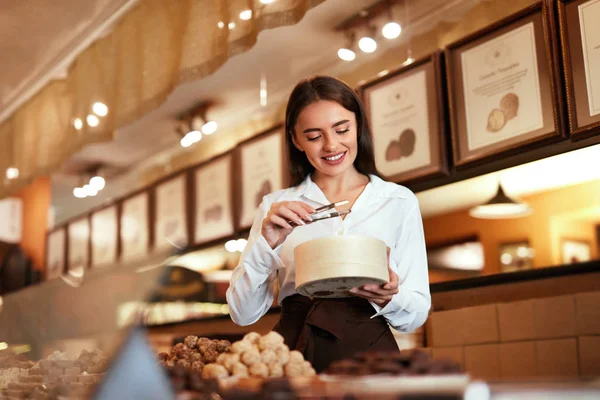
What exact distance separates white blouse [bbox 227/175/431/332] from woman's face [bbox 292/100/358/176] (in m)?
0.10

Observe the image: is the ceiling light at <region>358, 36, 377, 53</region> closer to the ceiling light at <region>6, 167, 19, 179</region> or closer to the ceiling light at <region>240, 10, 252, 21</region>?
the ceiling light at <region>240, 10, 252, 21</region>

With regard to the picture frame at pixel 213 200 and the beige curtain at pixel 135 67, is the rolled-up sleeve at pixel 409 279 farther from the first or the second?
the picture frame at pixel 213 200

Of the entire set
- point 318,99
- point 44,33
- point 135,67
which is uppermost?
point 44,33

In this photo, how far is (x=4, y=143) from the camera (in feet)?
17.1

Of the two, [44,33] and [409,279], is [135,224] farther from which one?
[409,279]

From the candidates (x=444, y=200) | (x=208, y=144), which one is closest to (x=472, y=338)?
(x=444, y=200)

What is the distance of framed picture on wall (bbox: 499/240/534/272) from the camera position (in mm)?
2709

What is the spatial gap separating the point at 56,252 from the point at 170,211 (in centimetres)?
185

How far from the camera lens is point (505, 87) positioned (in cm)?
263

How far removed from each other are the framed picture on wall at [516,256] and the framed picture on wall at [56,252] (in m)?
4.22

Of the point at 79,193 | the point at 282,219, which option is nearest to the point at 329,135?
the point at 282,219

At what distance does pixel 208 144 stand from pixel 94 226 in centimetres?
127

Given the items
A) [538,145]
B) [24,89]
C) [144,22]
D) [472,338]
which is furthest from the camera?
[24,89]

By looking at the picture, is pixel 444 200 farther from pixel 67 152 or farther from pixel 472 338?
pixel 67 152
